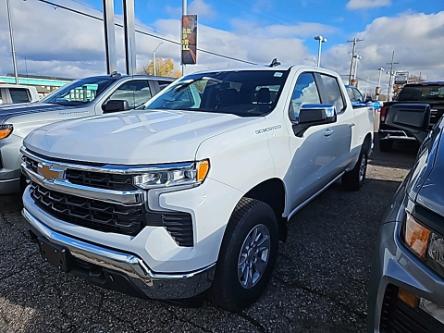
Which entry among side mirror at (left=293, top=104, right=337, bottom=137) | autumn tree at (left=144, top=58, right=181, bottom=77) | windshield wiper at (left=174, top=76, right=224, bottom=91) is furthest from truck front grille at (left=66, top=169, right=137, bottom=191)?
autumn tree at (left=144, top=58, right=181, bottom=77)

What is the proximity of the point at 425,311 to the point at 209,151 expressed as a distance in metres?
1.23

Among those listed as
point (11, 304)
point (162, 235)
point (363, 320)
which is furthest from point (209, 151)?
point (11, 304)

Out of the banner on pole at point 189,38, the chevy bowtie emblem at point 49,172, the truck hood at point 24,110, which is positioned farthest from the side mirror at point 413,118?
the banner on pole at point 189,38

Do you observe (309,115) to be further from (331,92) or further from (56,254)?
(56,254)

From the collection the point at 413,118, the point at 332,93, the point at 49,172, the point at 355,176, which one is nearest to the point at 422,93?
the point at 355,176

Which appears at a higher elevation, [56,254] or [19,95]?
[19,95]

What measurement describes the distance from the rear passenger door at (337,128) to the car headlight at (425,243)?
227cm

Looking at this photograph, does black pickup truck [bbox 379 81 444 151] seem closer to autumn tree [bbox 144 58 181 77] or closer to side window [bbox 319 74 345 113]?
side window [bbox 319 74 345 113]

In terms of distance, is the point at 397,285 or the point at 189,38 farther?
the point at 189,38

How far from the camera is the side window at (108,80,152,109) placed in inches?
212

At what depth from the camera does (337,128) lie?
3875 millimetres

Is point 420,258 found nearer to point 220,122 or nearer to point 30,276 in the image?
point 220,122

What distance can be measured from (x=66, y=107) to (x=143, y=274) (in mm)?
3872

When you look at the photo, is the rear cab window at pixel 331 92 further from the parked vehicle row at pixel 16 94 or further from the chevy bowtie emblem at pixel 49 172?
the parked vehicle row at pixel 16 94
